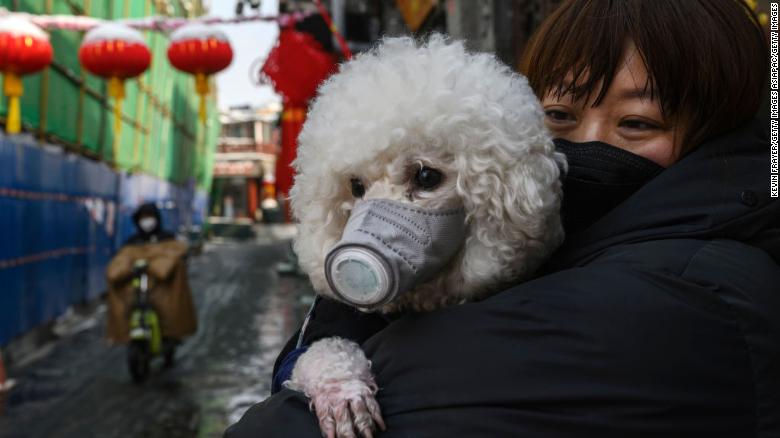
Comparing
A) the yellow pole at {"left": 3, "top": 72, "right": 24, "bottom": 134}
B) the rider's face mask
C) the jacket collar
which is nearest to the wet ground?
the rider's face mask

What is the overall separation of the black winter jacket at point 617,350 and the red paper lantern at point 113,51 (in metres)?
7.22

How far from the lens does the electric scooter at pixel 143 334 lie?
847 centimetres

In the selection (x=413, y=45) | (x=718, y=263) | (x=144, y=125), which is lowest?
(x=718, y=263)

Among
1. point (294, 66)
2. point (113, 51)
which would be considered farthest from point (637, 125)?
point (294, 66)

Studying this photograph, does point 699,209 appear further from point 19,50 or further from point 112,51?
point 112,51

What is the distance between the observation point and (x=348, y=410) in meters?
1.27

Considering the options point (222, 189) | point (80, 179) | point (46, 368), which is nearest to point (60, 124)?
point (80, 179)

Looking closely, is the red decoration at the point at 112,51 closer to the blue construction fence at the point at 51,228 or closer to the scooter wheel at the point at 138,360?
the blue construction fence at the point at 51,228

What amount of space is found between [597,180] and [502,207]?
0.88 ft

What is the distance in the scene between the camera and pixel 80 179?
13.3m

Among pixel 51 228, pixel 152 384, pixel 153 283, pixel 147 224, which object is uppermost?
pixel 147 224

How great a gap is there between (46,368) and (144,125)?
12401mm

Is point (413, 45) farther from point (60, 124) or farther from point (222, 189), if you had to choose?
point (222, 189)

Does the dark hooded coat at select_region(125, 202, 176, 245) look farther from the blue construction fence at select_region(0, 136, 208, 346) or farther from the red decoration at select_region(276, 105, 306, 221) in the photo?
the red decoration at select_region(276, 105, 306, 221)
